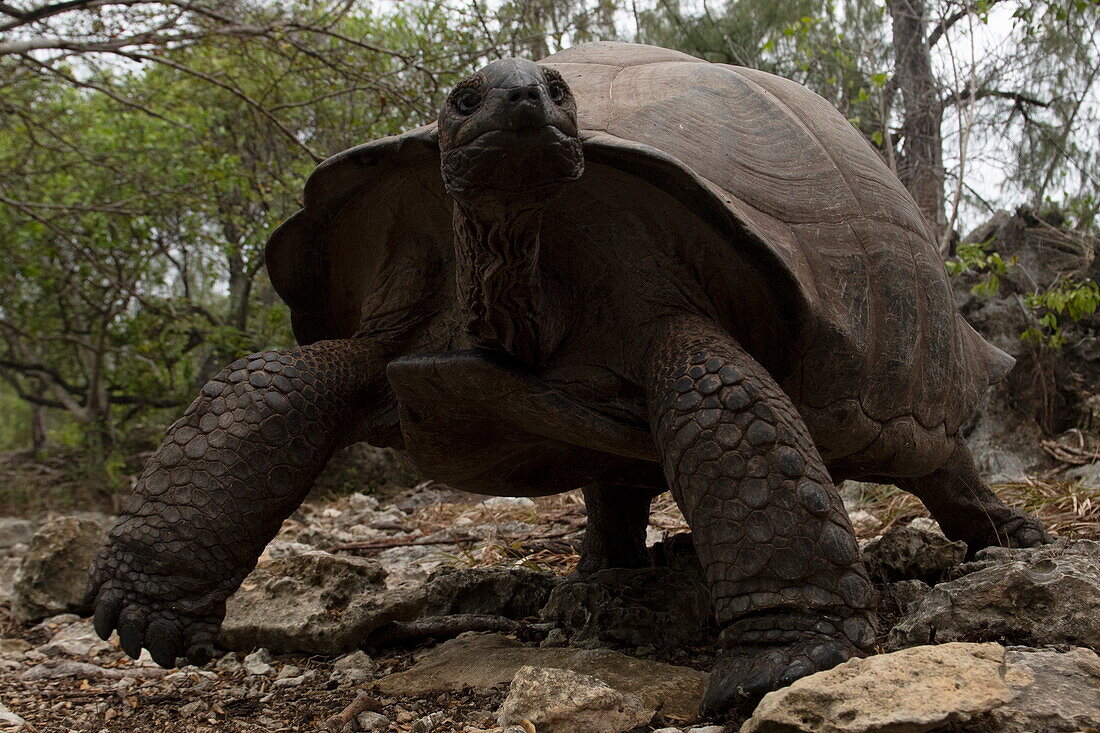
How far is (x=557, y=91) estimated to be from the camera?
1.88 metres

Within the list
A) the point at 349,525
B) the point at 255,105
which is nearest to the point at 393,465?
the point at 349,525

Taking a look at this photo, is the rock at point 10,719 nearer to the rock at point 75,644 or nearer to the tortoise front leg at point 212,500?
the tortoise front leg at point 212,500

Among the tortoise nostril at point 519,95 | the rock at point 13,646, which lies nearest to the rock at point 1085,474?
the tortoise nostril at point 519,95

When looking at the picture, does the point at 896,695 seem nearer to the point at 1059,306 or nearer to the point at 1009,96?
the point at 1059,306

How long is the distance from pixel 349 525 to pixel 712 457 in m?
3.83

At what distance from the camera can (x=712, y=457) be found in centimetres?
202

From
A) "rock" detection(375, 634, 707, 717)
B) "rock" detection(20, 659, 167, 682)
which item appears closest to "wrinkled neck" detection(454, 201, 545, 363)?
"rock" detection(375, 634, 707, 717)

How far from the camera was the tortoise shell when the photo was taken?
2.36 m

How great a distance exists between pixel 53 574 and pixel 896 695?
3285 millimetres

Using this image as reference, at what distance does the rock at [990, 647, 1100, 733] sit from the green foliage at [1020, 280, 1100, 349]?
12.9ft

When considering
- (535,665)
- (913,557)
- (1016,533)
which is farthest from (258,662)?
(1016,533)

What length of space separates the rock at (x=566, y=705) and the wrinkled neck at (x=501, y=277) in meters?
0.77

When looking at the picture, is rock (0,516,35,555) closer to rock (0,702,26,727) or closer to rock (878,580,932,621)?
rock (0,702,26,727)

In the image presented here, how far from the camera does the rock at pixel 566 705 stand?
1.77m
